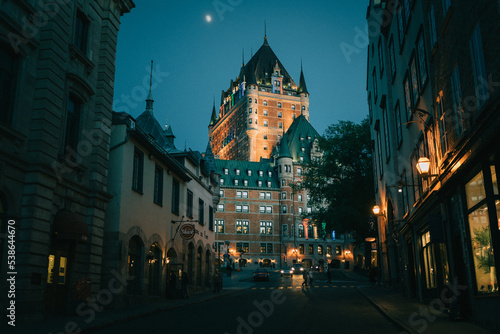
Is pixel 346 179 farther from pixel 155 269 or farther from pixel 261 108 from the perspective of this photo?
pixel 261 108

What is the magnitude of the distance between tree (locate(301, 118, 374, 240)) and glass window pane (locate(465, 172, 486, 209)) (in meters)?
32.1

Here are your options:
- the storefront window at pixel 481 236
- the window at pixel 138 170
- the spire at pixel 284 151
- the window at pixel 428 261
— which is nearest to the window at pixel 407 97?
the window at pixel 428 261

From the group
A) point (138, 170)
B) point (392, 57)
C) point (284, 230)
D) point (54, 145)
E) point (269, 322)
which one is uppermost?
point (392, 57)

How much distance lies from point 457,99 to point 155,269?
1762cm

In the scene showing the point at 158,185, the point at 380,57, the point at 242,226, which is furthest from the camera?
the point at 242,226

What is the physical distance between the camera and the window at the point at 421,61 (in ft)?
58.0

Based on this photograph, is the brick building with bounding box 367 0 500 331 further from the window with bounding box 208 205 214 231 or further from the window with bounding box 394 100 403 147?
the window with bounding box 208 205 214 231

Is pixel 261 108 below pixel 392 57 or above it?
Result: above

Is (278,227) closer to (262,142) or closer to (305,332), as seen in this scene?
(262,142)

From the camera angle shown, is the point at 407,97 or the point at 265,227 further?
the point at 265,227

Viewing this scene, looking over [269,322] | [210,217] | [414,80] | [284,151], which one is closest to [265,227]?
[284,151]

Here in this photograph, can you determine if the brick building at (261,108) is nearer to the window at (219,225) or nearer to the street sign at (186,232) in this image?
the window at (219,225)

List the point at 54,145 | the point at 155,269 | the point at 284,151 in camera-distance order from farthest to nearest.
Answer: the point at 284,151 → the point at 155,269 → the point at 54,145

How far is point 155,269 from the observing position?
24.6 m
